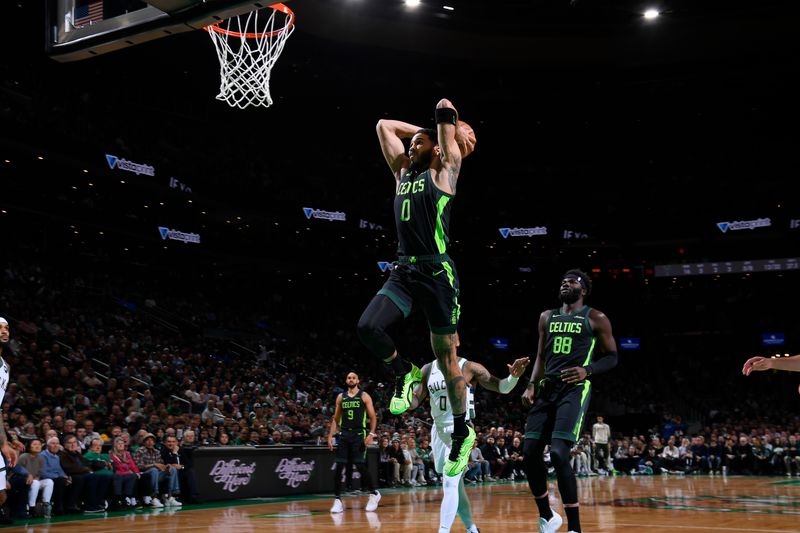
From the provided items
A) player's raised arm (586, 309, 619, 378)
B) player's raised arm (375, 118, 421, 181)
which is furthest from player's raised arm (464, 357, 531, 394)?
player's raised arm (375, 118, 421, 181)

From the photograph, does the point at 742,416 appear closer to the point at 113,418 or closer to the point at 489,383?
the point at 113,418

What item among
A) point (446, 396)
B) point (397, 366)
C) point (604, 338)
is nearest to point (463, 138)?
point (397, 366)

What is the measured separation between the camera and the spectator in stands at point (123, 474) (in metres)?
12.9

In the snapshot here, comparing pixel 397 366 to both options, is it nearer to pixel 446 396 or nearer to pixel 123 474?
pixel 446 396

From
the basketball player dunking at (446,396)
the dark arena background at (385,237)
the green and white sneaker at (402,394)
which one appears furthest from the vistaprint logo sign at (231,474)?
the green and white sneaker at (402,394)

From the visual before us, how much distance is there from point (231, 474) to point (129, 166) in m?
15.7

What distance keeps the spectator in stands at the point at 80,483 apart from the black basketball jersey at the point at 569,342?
8.20 meters

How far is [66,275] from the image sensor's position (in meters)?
27.7

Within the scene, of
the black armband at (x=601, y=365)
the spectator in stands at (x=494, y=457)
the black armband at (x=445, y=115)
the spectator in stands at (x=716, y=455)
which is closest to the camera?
the black armband at (x=445, y=115)

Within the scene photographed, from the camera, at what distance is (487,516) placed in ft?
35.6

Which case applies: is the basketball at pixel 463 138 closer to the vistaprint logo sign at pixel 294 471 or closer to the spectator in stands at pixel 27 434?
the spectator in stands at pixel 27 434

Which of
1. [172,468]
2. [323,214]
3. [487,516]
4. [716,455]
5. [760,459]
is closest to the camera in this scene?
[487,516]

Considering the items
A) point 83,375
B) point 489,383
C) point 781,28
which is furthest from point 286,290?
point 489,383

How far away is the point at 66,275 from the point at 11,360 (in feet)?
31.9
